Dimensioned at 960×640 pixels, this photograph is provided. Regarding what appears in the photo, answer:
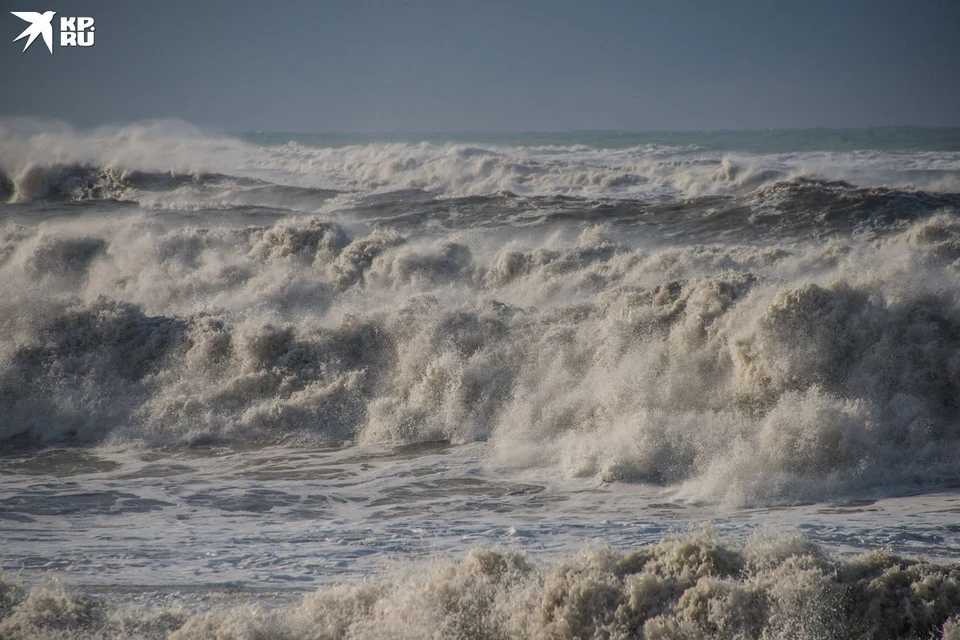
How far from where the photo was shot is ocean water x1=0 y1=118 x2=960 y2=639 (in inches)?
175

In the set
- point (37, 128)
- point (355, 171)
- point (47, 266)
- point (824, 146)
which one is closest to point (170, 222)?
point (47, 266)

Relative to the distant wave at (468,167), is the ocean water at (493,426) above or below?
below

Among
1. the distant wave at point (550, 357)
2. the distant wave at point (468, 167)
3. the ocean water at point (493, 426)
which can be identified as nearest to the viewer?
the ocean water at point (493, 426)

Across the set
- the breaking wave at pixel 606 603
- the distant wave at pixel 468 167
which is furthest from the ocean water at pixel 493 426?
the distant wave at pixel 468 167

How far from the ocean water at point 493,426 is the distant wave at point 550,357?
37 mm

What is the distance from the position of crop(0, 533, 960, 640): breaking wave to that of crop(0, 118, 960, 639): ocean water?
0.05 feet

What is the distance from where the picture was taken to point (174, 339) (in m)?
11.6

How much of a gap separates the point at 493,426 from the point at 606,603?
16.8 ft

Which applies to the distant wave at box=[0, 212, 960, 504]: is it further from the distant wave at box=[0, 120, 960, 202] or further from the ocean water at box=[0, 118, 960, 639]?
the distant wave at box=[0, 120, 960, 202]

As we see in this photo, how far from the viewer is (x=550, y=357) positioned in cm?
995

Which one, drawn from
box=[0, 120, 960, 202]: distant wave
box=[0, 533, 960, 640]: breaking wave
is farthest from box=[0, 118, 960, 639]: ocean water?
box=[0, 120, 960, 202]: distant wave

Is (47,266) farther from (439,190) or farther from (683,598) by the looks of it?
(683,598)

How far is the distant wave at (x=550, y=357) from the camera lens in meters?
7.68

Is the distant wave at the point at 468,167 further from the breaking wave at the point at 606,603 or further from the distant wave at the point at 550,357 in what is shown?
the breaking wave at the point at 606,603
